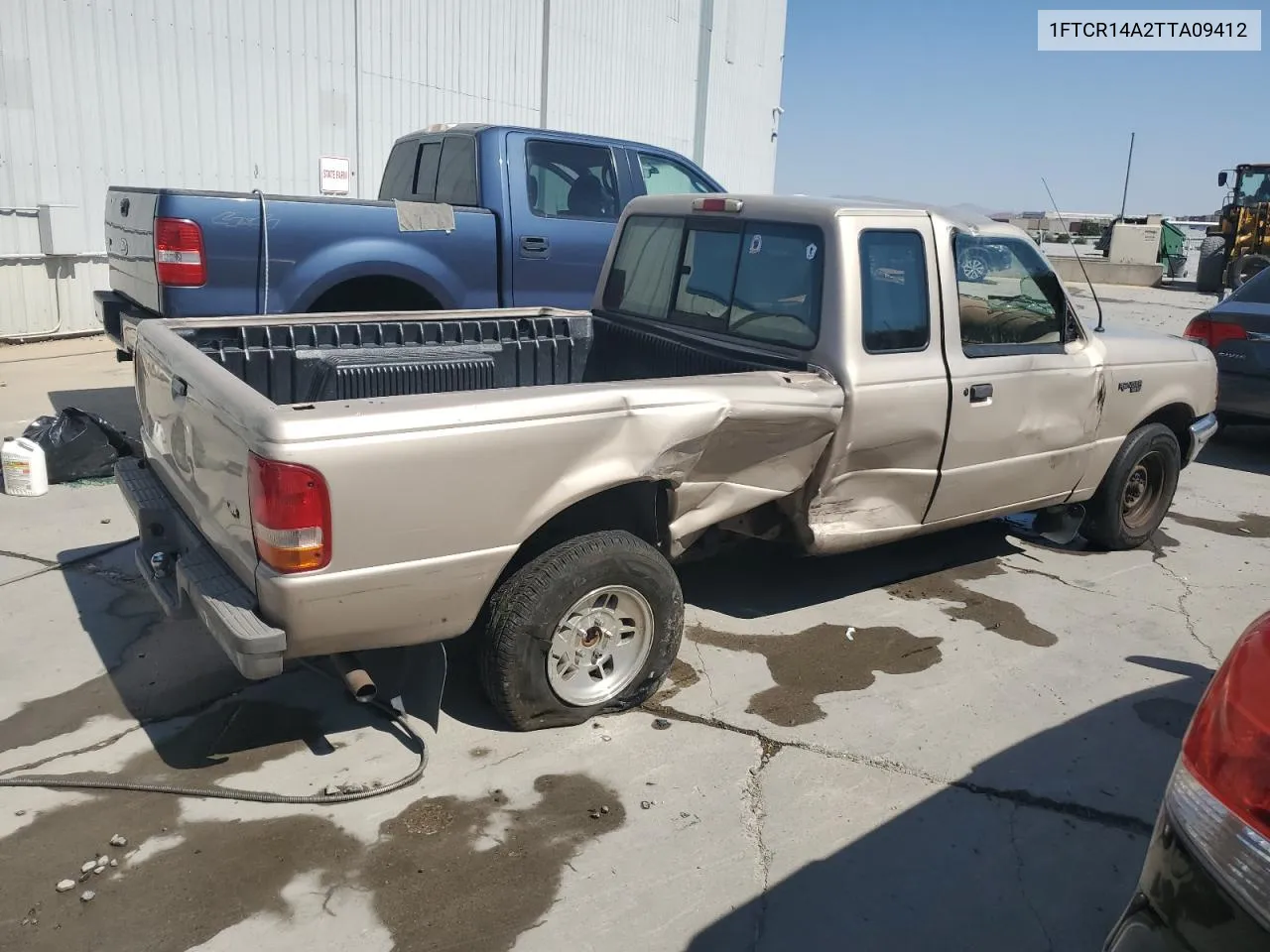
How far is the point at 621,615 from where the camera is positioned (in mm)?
3727

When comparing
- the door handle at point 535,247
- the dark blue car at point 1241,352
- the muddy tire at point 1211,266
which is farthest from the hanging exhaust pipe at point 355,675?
the muddy tire at point 1211,266

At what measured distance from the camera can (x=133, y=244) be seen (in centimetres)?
642

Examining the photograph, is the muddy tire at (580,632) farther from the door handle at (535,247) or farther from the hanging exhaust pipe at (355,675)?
the door handle at (535,247)

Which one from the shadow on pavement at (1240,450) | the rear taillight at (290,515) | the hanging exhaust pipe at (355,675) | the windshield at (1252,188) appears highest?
the windshield at (1252,188)

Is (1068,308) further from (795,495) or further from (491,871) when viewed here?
(491,871)

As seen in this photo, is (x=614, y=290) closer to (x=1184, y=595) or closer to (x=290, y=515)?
(x=290, y=515)

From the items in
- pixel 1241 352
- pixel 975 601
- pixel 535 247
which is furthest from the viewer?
pixel 1241 352

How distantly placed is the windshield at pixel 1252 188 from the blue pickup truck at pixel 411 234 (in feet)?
70.5

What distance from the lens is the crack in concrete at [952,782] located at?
336 cm

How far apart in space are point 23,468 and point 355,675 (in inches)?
149

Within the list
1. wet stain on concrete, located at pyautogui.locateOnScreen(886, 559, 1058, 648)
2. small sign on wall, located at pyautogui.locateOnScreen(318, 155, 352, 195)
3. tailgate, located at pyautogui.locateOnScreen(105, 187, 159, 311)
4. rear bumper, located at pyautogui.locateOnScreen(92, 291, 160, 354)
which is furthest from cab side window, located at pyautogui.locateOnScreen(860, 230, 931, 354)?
small sign on wall, located at pyautogui.locateOnScreen(318, 155, 352, 195)

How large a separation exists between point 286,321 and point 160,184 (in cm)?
756

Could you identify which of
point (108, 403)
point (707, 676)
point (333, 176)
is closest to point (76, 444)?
point (108, 403)

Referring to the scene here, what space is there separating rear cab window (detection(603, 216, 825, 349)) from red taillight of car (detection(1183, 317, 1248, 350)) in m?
5.09
